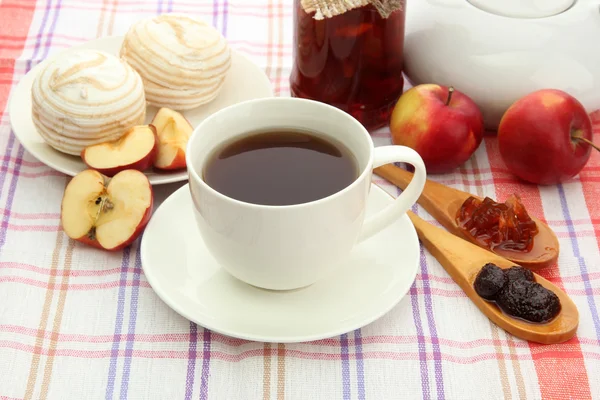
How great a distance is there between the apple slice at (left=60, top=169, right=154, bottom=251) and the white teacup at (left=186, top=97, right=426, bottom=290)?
145 mm

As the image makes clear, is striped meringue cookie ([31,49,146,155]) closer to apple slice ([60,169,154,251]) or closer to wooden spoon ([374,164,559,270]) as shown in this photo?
apple slice ([60,169,154,251])

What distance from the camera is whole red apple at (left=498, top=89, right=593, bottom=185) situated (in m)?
1.11

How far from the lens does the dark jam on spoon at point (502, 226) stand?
3.36 feet

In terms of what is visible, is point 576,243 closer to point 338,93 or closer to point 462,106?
point 462,106

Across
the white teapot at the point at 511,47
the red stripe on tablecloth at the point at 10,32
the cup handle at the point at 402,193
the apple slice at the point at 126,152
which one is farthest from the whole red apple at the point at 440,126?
the red stripe on tablecloth at the point at 10,32

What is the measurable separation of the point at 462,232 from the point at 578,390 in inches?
10.8

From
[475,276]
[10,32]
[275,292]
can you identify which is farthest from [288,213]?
[10,32]

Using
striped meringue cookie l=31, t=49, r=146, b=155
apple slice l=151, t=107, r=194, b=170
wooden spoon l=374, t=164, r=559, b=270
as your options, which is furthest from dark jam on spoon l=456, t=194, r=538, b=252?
striped meringue cookie l=31, t=49, r=146, b=155

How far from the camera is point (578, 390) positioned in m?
0.86

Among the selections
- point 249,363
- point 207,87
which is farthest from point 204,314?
point 207,87

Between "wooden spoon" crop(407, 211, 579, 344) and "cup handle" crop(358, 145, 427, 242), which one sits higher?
"cup handle" crop(358, 145, 427, 242)

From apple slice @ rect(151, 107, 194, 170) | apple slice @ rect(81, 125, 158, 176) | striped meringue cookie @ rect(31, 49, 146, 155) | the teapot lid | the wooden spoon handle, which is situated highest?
the teapot lid

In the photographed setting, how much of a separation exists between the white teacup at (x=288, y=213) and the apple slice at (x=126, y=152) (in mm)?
200

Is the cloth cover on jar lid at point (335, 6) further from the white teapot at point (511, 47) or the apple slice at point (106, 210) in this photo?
the apple slice at point (106, 210)
